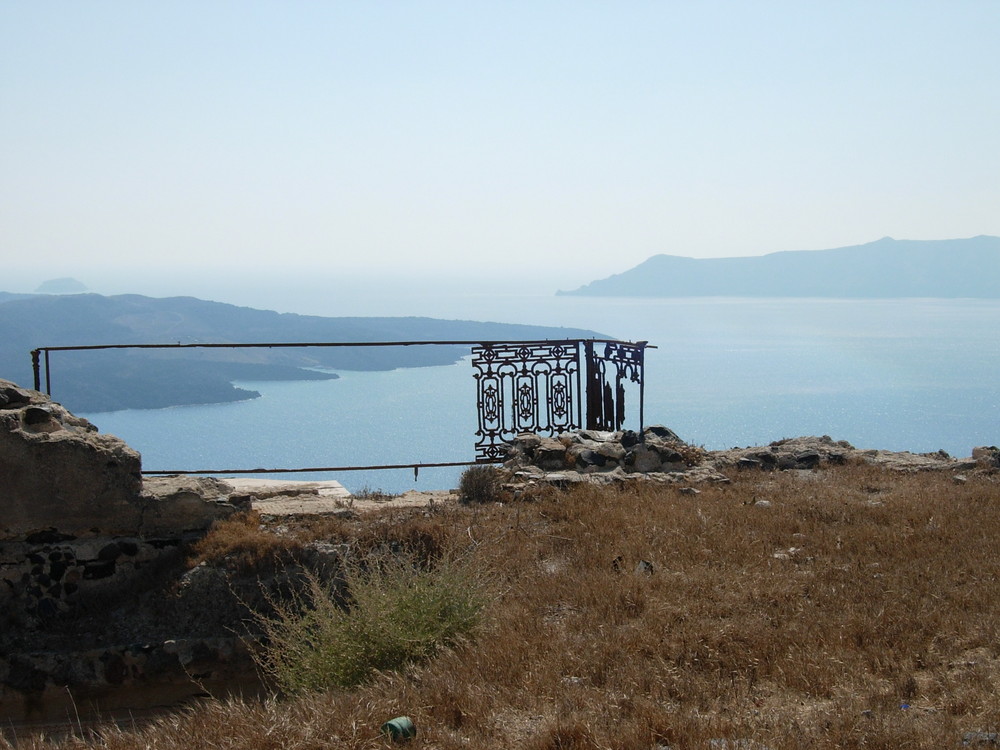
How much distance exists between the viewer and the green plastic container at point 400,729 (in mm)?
3582

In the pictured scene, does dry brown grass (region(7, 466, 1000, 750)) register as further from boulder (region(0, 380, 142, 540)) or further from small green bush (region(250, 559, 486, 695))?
boulder (region(0, 380, 142, 540))

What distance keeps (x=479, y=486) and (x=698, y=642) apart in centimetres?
411

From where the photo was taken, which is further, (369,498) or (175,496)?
(369,498)

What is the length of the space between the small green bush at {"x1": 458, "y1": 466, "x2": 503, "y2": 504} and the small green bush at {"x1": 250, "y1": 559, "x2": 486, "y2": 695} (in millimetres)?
3114

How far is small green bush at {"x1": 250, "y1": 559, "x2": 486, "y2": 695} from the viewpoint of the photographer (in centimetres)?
461

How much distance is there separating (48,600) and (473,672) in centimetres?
443

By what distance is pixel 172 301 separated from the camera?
57625 mm

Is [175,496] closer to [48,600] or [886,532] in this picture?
[48,600]

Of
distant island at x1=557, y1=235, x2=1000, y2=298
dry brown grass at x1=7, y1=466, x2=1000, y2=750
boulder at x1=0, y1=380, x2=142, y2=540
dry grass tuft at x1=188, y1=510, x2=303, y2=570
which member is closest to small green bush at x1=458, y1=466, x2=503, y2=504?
dry brown grass at x1=7, y1=466, x2=1000, y2=750

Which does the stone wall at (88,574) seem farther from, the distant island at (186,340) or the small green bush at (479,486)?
the distant island at (186,340)

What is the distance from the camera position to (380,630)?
4.69 m

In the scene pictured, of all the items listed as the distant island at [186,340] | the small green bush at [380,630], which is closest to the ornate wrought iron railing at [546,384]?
the small green bush at [380,630]

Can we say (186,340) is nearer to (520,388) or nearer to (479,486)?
(520,388)

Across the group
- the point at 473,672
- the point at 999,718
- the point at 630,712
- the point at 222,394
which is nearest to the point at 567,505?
the point at 473,672
